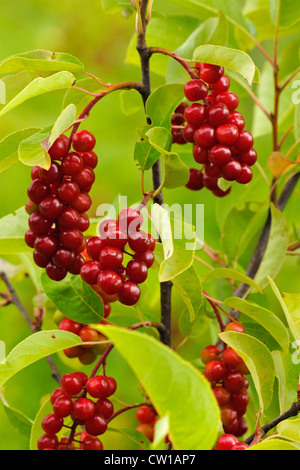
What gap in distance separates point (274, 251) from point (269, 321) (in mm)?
194

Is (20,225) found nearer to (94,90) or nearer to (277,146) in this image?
(94,90)

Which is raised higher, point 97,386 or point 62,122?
point 62,122

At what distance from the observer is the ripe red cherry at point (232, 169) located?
0.75 metres

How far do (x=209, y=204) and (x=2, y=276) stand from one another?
86cm

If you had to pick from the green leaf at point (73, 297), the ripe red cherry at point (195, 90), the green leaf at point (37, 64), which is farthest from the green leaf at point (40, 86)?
the green leaf at point (73, 297)

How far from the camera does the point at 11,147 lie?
2.39 ft

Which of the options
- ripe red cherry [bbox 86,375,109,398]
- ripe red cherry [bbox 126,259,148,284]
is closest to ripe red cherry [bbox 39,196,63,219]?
ripe red cherry [bbox 126,259,148,284]

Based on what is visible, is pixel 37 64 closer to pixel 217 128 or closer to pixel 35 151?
pixel 35 151

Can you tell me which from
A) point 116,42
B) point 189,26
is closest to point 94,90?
point 189,26

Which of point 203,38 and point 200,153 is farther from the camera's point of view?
point 203,38

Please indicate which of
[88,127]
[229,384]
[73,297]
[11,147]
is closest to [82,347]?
[73,297]

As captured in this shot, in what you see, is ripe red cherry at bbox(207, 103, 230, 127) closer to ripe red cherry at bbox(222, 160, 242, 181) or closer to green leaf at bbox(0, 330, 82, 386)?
ripe red cherry at bbox(222, 160, 242, 181)

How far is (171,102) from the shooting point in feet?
2.49

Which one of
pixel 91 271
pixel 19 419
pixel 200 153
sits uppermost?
pixel 200 153
